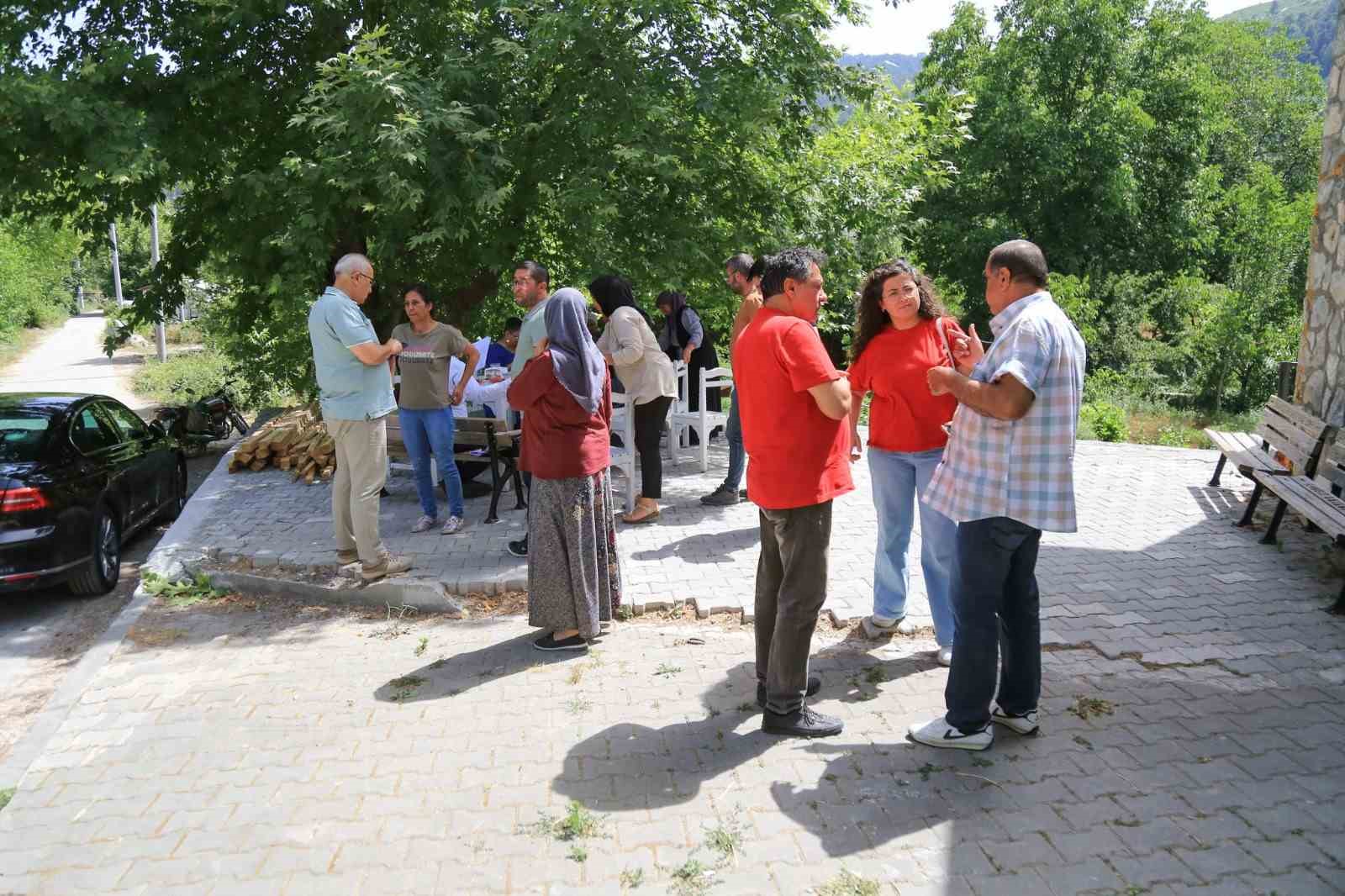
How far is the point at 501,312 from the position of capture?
11.4 m

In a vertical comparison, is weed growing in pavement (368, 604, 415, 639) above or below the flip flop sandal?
below

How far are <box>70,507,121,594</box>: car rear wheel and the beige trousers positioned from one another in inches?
83.4

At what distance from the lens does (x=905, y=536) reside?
15.8ft

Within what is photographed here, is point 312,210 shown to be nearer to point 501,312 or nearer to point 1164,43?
point 501,312

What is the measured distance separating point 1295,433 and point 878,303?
4.61 metres

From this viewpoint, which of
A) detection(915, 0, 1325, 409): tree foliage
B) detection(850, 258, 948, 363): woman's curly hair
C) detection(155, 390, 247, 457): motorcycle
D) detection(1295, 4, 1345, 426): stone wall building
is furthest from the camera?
detection(915, 0, 1325, 409): tree foliage

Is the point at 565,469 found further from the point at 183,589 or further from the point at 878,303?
the point at 183,589

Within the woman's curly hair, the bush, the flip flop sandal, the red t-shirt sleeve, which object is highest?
the woman's curly hair

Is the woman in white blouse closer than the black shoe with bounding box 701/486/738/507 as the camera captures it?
Yes

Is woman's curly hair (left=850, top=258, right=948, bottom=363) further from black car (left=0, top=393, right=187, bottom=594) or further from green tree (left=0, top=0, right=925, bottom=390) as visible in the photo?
black car (left=0, top=393, right=187, bottom=594)

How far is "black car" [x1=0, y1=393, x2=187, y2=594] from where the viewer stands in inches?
239

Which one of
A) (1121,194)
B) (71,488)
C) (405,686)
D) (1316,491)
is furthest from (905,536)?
(1121,194)

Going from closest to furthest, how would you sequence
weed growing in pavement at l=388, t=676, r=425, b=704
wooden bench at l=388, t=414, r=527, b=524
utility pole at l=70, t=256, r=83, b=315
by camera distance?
weed growing in pavement at l=388, t=676, r=425, b=704
wooden bench at l=388, t=414, r=527, b=524
utility pole at l=70, t=256, r=83, b=315

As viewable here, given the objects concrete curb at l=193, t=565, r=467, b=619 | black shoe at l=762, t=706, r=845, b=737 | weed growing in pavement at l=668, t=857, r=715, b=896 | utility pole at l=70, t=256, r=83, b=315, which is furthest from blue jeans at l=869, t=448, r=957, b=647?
utility pole at l=70, t=256, r=83, b=315
